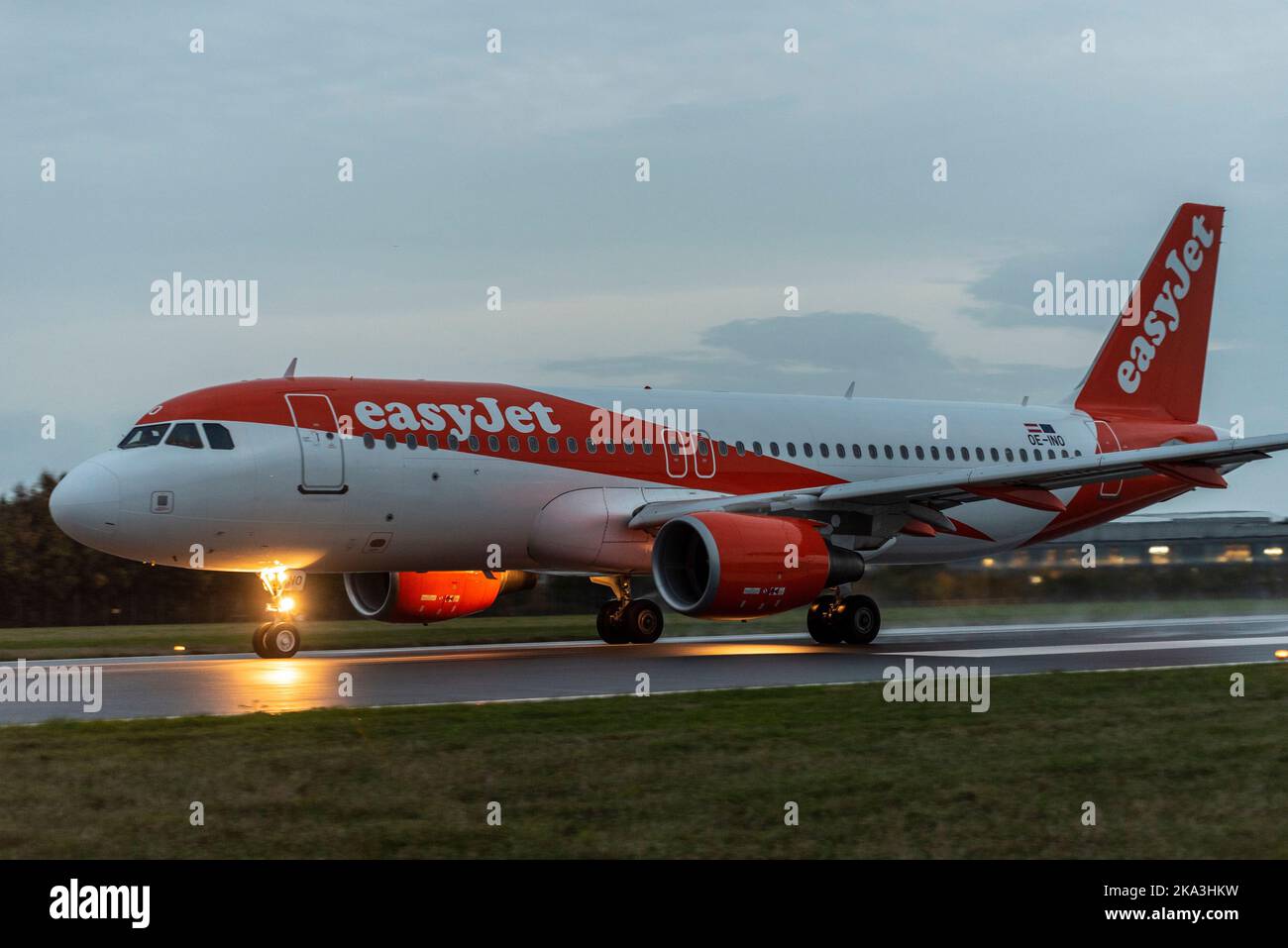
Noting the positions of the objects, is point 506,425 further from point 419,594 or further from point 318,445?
point 419,594

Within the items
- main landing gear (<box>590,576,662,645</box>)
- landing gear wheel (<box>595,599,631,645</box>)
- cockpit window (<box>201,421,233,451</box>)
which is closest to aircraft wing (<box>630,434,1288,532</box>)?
main landing gear (<box>590,576,662,645</box>)

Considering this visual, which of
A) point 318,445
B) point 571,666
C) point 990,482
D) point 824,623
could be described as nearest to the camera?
point 571,666

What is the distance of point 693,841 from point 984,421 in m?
20.3

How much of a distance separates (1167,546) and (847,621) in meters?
17.8

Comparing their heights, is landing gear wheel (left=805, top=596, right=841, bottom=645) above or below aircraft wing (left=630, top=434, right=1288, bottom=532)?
below

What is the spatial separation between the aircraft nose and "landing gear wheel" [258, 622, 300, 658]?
2.48 metres

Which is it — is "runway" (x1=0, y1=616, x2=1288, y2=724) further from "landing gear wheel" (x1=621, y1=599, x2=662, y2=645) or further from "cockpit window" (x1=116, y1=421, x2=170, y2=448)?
"cockpit window" (x1=116, y1=421, x2=170, y2=448)

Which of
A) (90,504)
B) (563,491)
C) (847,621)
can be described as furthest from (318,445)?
(847,621)

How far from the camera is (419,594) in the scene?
22.8m

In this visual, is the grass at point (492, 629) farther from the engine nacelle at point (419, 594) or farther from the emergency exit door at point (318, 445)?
the emergency exit door at point (318, 445)

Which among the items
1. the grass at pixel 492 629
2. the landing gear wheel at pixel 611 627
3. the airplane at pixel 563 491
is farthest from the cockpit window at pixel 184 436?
the landing gear wheel at pixel 611 627

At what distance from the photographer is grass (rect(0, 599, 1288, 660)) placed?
24.1 meters

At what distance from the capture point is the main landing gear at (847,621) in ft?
73.2
